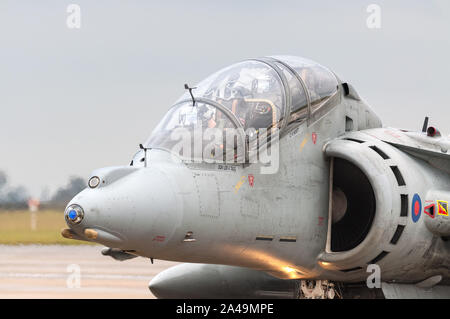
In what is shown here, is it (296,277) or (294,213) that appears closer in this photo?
(294,213)

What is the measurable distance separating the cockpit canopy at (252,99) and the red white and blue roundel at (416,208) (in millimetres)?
1321

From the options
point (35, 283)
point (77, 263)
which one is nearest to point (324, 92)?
point (35, 283)

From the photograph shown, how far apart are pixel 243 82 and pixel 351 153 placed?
1.25 m

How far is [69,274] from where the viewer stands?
52.7 ft

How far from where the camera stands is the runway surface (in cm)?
1348

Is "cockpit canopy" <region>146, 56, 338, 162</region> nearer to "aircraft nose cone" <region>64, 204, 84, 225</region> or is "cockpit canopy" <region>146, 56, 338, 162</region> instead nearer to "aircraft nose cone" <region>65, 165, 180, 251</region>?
"aircraft nose cone" <region>65, 165, 180, 251</region>

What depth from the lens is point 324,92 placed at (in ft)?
27.0

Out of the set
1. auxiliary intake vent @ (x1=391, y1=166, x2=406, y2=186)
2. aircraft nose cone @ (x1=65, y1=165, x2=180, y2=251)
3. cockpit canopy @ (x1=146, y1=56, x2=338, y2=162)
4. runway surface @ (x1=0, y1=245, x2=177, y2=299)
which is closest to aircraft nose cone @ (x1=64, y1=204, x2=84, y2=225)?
aircraft nose cone @ (x1=65, y1=165, x2=180, y2=251)

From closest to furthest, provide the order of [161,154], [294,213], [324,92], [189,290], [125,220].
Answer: [125,220]
[161,154]
[294,213]
[324,92]
[189,290]

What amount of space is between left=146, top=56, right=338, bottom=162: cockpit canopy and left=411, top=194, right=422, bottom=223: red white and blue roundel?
1.32 m

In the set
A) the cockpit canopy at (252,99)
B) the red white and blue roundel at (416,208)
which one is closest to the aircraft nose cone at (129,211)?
the cockpit canopy at (252,99)

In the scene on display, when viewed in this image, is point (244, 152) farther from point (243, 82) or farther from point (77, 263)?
point (77, 263)

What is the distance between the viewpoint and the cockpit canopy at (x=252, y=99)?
24.0 ft

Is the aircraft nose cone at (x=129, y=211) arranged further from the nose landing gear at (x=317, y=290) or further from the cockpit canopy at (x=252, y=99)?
the nose landing gear at (x=317, y=290)
